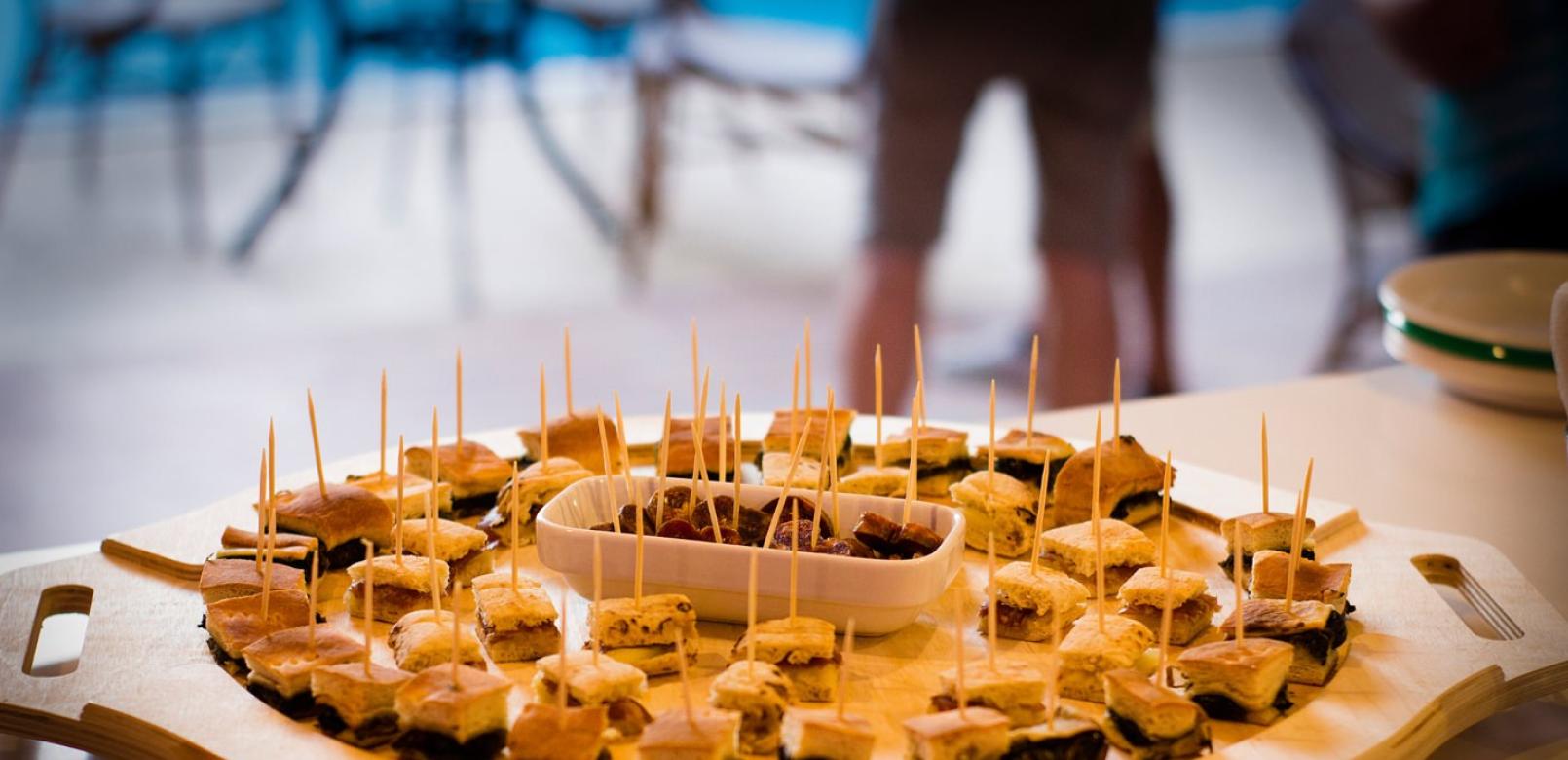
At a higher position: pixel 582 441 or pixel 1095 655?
pixel 582 441

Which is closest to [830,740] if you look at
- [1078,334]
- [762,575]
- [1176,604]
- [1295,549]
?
[762,575]

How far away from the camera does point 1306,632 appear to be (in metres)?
1.74

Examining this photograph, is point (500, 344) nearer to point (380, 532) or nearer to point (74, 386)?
point (74, 386)

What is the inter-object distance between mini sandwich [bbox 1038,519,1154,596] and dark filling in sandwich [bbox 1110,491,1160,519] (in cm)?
15

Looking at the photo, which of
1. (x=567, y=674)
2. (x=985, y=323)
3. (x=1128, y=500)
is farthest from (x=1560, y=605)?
(x=985, y=323)

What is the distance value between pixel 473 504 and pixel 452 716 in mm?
726

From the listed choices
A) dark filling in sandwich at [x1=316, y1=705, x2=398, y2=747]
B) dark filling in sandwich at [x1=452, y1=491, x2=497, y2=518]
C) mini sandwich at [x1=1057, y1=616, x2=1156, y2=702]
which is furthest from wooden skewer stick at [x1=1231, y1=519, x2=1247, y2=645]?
dark filling in sandwich at [x1=452, y1=491, x2=497, y2=518]

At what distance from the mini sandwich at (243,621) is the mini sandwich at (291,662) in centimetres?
3

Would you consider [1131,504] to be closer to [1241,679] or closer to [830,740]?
[1241,679]

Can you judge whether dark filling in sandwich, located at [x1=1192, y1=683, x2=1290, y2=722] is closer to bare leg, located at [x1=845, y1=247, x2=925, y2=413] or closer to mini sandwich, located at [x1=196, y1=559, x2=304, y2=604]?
mini sandwich, located at [x1=196, y1=559, x2=304, y2=604]

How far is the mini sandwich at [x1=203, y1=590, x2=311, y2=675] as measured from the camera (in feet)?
5.75

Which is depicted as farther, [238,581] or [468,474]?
[468,474]

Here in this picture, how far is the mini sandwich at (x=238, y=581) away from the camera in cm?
187

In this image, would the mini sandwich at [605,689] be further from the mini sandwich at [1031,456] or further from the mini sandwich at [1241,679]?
the mini sandwich at [1031,456]
